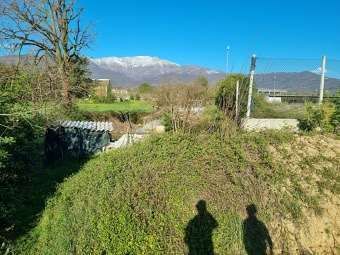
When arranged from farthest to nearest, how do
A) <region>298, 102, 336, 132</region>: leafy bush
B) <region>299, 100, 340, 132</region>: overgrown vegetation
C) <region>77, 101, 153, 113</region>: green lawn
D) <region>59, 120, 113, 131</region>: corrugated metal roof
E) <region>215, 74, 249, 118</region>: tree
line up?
<region>77, 101, 153, 113</region>: green lawn
<region>59, 120, 113, 131</region>: corrugated metal roof
<region>298, 102, 336, 132</region>: leafy bush
<region>299, 100, 340, 132</region>: overgrown vegetation
<region>215, 74, 249, 118</region>: tree

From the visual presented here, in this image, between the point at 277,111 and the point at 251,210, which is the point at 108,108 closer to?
the point at 277,111

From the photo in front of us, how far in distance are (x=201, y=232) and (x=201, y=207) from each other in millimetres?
555

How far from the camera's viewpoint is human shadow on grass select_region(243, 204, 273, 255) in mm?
7023

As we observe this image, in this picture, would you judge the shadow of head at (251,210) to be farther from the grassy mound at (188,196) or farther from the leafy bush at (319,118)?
the leafy bush at (319,118)

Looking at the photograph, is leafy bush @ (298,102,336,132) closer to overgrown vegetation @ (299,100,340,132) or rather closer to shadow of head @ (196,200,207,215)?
overgrown vegetation @ (299,100,340,132)

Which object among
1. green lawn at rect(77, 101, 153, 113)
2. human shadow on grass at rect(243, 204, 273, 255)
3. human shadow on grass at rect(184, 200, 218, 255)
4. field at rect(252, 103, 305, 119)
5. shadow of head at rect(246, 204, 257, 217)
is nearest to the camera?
human shadow on grass at rect(184, 200, 218, 255)

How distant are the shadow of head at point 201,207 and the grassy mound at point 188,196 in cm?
2

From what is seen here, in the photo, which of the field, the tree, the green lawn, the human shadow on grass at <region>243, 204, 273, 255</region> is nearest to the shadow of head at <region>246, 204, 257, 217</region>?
the human shadow on grass at <region>243, 204, 273, 255</region>

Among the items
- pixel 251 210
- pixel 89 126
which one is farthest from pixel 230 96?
pixel 89 126

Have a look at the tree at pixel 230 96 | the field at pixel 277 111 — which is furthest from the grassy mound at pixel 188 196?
the field at pixel 277 111

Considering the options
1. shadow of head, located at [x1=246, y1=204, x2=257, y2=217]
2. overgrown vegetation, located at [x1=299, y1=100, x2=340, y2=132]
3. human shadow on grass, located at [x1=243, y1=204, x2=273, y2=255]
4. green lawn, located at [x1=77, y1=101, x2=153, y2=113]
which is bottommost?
human shadow on grass, located at [x1=243, y1=204, x2=273, y2=255]

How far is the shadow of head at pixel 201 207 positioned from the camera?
7.43 meters

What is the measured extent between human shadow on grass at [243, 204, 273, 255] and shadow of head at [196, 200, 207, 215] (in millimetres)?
755

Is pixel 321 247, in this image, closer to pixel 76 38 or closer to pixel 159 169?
pixel 159 169
